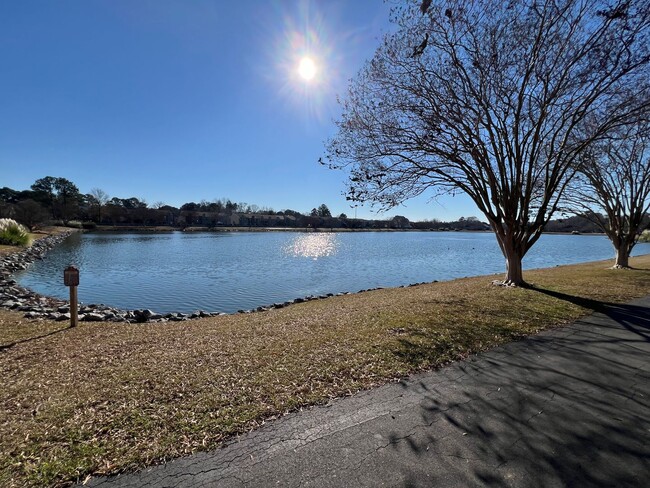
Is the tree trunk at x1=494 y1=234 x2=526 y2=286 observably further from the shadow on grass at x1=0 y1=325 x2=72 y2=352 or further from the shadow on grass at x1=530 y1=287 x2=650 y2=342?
the shadow on grass at x1=0 y1=325 x2=72 y2=352

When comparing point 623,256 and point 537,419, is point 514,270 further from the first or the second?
point 623,256

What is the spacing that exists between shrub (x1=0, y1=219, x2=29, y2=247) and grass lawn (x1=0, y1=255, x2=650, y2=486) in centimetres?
2575

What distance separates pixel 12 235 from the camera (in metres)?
26.6

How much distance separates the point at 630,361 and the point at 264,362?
533 cm

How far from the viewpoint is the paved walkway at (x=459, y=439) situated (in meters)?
2.41

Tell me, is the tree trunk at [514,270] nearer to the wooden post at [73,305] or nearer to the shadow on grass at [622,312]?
the shadow on grass at [622,312]

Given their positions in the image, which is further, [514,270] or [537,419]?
[514,270]

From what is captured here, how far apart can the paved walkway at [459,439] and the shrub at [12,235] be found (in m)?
34.0

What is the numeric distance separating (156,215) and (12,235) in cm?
7757

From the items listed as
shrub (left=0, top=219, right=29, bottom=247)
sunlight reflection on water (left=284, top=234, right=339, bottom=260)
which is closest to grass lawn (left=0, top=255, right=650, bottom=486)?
sunlight reflection on water (left=284, top=234, right=339, bottom=260)

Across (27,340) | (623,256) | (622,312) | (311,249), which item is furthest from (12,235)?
(623,256)

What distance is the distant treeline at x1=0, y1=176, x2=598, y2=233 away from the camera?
174ft

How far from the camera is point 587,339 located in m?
5.63

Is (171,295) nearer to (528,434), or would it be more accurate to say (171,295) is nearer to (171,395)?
(171,395)
